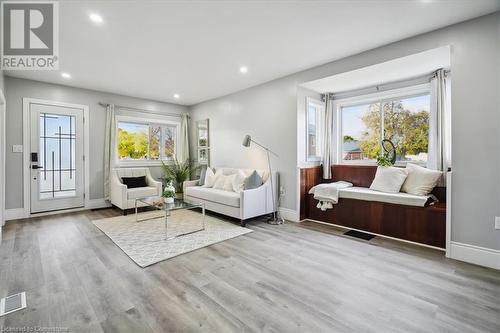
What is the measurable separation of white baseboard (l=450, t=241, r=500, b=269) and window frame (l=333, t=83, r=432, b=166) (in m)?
1.49

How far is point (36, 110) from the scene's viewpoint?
4.57 meters

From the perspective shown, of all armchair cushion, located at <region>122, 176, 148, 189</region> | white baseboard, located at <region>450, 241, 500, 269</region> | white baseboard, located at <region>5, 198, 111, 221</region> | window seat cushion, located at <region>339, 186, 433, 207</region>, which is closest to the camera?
white baseboard, located at <region>450, 241, 500, 269</region>

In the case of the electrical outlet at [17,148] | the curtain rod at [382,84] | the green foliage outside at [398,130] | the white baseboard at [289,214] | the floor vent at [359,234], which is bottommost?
the floor vent at [359,234]

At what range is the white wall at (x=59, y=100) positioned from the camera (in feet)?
14.1

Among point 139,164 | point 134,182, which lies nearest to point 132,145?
point 139,164

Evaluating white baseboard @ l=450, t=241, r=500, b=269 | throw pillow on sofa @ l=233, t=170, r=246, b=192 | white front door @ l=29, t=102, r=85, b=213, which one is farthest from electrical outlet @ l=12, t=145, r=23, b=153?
white baseboard @ l=450, t=241, r=500, b=269

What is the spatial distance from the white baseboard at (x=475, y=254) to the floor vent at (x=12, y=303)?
4.17m

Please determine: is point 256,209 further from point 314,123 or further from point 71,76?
point 71,76

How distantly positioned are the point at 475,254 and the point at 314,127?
2.98 meters

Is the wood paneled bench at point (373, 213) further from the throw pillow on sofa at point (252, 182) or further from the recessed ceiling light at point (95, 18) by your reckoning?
the recessed ceiling light at point (95, 18)

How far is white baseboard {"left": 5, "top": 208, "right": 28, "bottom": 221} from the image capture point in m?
4.26

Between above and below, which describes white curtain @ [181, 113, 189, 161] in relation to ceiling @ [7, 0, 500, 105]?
below

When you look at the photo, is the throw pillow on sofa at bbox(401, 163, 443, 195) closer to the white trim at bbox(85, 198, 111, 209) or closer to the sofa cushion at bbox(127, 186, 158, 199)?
the sofa cushion at bbox(127, 186, 158, 199)

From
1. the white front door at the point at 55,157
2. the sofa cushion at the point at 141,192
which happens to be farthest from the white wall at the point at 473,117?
the white front door at the point at 55,157
